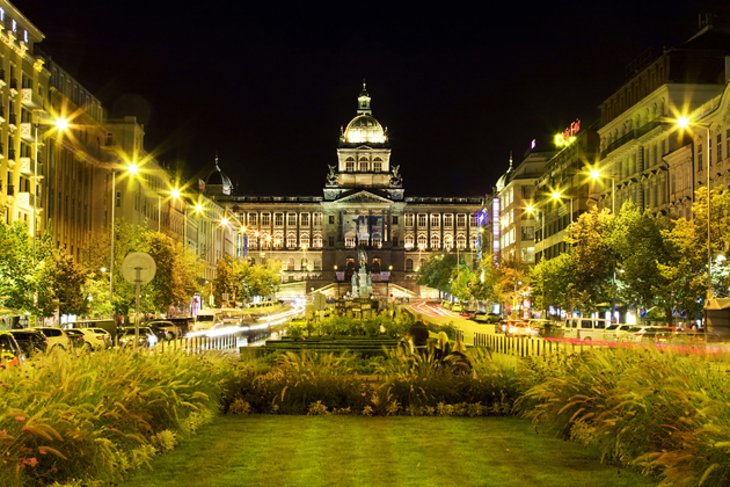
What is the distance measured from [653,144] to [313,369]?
58273 mm

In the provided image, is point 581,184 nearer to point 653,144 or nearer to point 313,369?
point 653,144

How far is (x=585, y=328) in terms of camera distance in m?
57.3

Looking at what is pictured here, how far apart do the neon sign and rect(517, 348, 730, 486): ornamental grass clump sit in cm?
8886

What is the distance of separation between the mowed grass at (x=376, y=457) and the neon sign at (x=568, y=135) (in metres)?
88.3

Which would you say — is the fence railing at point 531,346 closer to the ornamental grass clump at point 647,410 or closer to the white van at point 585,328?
the ornamental grass clump at point 647,410

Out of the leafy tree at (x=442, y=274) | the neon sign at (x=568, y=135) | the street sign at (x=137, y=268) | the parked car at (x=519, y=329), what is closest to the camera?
the street sign at (x=137, y=268)

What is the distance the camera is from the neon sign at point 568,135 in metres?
108

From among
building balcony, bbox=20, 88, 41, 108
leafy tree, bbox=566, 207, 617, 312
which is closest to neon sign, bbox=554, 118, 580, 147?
leafy tree, bbox=566, 207, 617, 312

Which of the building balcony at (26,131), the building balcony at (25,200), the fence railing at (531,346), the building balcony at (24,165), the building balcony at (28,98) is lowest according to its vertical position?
the fence railing at (531,346)

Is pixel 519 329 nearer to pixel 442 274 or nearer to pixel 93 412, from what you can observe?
pixel 93 412

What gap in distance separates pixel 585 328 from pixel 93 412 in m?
47.5

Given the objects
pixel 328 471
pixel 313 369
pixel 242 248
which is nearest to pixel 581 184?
pixel 313 369

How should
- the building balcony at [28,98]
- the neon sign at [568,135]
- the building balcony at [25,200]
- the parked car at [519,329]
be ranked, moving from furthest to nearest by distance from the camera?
1. the neon sign at [568,135]
2. the building balcony at [28,98]
3. the building balcony at [25,200]
4. the parked car at [519,329]

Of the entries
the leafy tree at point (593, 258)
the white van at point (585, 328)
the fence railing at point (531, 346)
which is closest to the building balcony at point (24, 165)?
the fence railing at point (531, 346)
